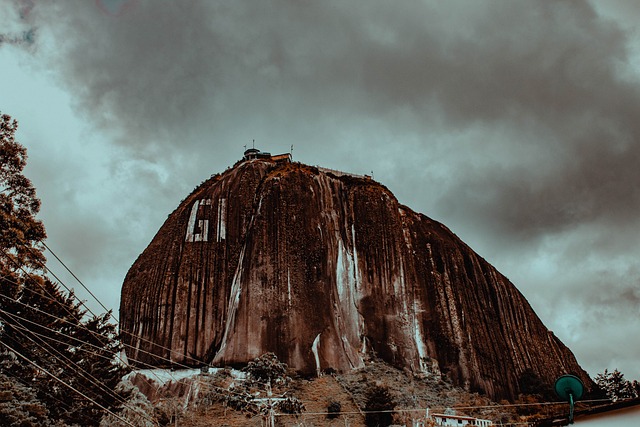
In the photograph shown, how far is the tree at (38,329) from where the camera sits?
31.8m

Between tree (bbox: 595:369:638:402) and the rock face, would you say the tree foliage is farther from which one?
tree (bbox: 595:369:638:402)

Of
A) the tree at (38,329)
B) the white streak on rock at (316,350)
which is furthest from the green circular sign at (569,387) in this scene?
the white streak on rock at (316,350)

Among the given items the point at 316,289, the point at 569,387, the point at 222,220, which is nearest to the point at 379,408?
the point at 316,289

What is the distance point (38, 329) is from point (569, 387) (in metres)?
27.3

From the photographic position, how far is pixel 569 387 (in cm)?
1405

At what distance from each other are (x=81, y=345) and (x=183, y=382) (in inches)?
1007

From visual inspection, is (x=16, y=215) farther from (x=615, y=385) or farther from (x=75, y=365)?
(x=615, y=385)

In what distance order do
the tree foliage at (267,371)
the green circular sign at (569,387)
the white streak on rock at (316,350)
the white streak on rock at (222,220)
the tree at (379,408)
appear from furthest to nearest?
1. the white streak on rock at (222,220)
2. the white streak on rock at (316,350)
3. the tree foliage at (267,371)
4. the tree at (379,408)
5. the green circular sign at (569,387)

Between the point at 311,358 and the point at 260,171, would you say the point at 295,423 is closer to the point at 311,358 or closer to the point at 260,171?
the point at 311,358

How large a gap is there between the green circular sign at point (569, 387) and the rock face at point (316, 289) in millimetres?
50609

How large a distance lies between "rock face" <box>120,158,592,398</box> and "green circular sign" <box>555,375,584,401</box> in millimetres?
50609

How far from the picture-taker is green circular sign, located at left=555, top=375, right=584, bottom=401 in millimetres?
13938

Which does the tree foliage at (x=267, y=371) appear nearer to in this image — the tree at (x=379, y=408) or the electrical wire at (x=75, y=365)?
the tree at (x=379, y=408)

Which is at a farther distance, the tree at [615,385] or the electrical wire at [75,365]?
the tree at [615,385]
